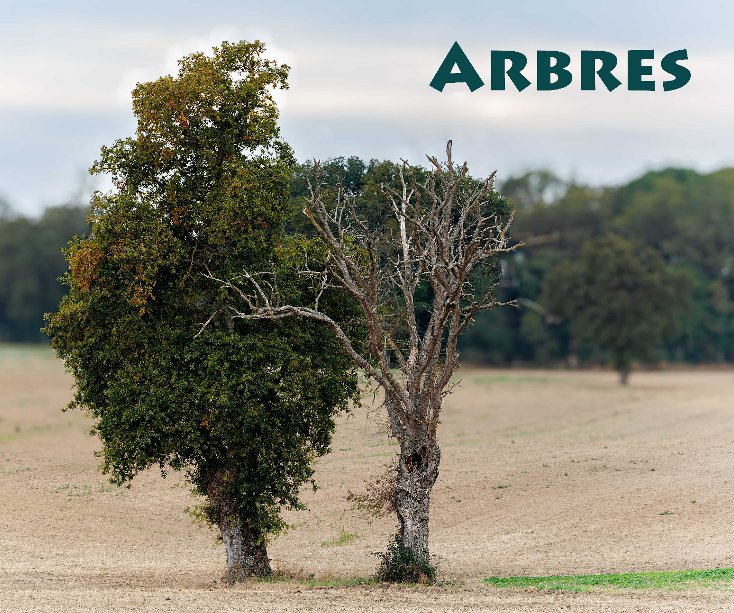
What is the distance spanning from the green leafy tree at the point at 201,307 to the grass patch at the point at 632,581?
5.13 metres

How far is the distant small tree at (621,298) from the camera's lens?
269ft

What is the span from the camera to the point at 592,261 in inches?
3324

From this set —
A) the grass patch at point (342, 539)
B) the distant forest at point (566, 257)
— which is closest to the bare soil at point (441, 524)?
the grass patch at point (342, 539)

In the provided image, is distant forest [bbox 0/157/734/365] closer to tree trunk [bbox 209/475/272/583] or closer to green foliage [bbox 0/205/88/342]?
green foliage [bbox 0/205/88/342]

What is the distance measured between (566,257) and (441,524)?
7653cm

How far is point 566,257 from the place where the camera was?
10794 centimetres

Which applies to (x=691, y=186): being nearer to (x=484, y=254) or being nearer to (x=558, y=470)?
(x=558, y=470)

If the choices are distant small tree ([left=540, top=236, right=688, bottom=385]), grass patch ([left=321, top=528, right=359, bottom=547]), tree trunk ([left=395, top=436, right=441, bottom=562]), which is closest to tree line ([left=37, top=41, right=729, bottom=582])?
tree trunk ([left=395, top=436, right=441, bottom=562])

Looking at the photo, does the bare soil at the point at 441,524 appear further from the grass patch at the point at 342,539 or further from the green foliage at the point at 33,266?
the green foliage at the point at 33,266

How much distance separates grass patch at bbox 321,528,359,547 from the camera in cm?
3231

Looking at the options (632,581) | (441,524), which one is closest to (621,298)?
(441,524)

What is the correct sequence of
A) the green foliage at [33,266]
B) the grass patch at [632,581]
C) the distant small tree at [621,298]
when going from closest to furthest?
1. the grass patch at [632,581]
2. the distant small tree at [621,298]
3. the green foliage at [33,266]

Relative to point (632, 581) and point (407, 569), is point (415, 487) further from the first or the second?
point (632, 581)

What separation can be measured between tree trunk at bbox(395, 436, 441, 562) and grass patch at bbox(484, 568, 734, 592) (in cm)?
192
